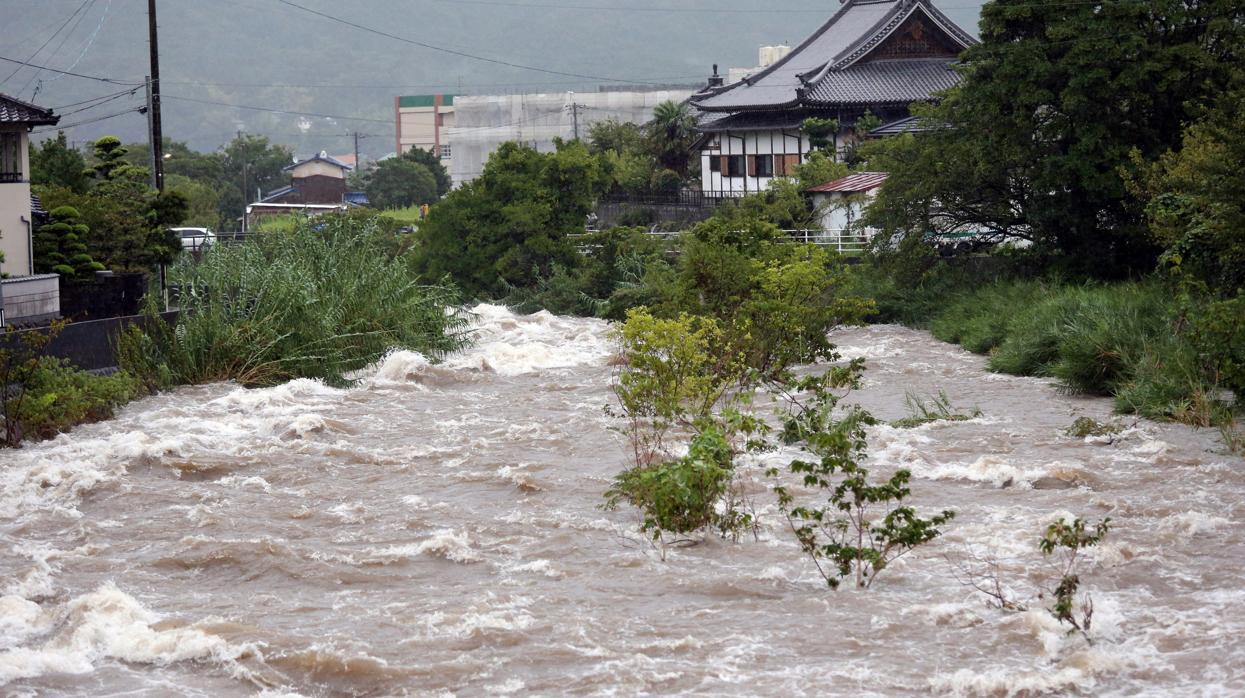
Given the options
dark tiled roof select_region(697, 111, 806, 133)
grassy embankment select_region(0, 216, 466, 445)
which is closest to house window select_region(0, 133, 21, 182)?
grassy embankment select_region(0, 216, 466, 445)

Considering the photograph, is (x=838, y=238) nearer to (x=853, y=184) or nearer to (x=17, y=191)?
(x=853, y=184)

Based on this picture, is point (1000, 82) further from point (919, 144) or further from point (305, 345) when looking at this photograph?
point (305, 345)

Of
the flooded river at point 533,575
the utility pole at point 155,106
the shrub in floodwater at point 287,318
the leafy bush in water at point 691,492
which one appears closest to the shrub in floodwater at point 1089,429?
the flooded river at point 533,575

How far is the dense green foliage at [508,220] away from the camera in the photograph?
120 feet

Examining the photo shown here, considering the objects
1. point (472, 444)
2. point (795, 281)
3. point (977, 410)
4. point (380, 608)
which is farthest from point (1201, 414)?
point (380, 608)

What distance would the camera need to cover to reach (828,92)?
50.2 meters

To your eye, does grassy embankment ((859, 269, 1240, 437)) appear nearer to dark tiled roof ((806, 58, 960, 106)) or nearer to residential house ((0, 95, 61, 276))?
residential house ((0, 95, 61, 276))

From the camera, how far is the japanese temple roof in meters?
50.2

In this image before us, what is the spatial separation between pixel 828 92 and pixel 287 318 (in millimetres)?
31501

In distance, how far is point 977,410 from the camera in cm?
1816

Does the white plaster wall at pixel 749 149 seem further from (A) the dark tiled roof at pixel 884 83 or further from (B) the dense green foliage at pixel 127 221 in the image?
(B) the dense green foliage at pixel 127 221

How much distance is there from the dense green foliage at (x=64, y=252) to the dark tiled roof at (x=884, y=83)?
2906 cm

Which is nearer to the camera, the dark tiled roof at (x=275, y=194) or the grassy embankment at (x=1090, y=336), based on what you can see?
the grassy embankment at (x=1090, y=336)

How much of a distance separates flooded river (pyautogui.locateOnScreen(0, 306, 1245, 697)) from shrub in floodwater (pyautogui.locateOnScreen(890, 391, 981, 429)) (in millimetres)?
253
